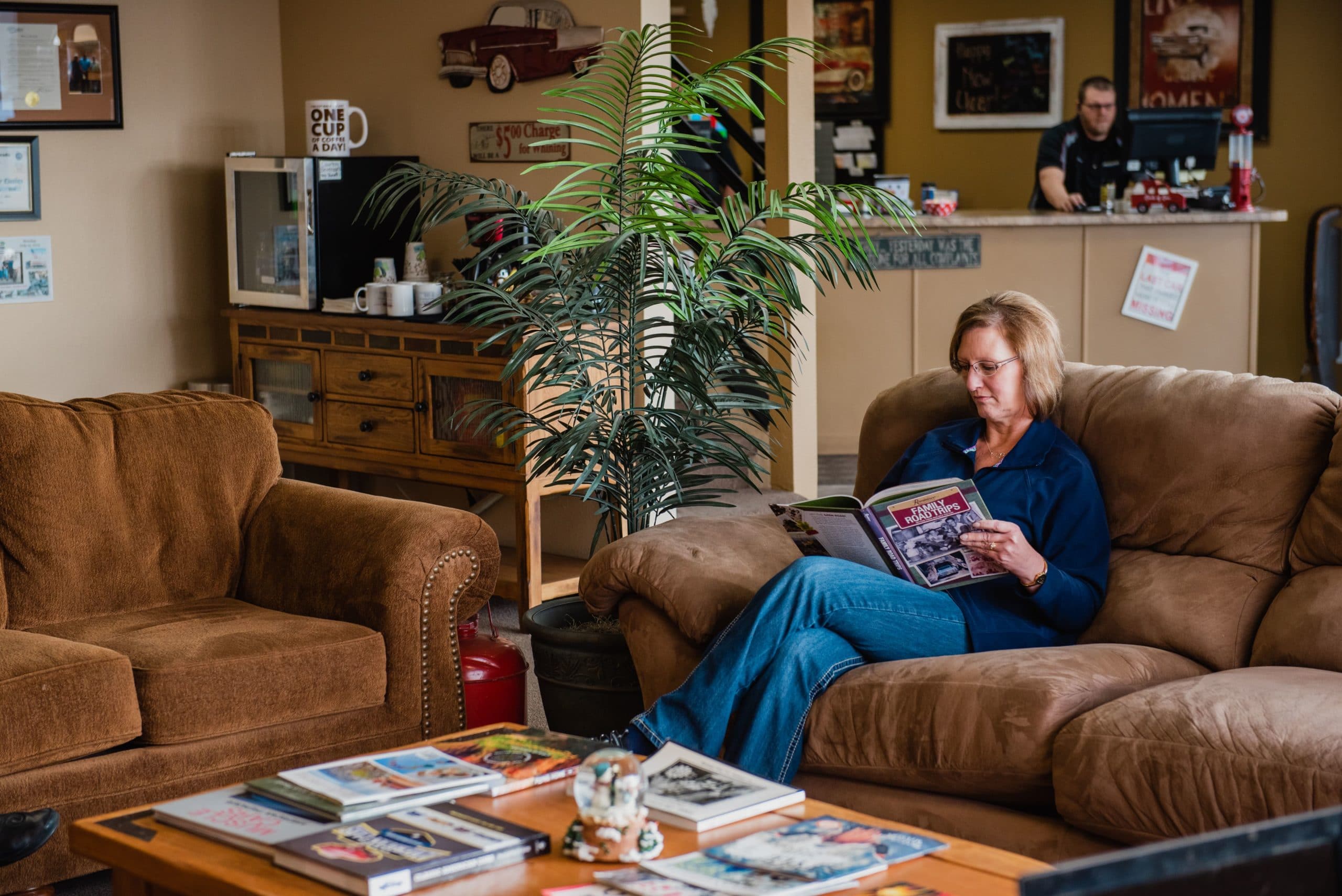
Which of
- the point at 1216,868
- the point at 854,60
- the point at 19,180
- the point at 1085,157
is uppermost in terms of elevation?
the point at 854,60

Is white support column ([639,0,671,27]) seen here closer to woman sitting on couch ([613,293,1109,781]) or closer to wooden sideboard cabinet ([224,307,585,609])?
wooden sideboard cabinet ([224,307,585,609])

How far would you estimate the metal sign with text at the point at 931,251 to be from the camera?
617 centimetres

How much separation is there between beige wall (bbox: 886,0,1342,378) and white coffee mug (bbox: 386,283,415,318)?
184 inches

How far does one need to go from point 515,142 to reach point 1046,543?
267cm

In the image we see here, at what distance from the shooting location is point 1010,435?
288cm

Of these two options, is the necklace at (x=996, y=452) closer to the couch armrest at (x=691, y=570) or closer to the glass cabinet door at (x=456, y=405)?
the couch armrest at (x=691, y=570)

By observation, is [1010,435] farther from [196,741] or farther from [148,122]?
[148,122]

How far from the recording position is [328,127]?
4.93 m

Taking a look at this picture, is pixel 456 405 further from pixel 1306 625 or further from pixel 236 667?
pixel 1306 625

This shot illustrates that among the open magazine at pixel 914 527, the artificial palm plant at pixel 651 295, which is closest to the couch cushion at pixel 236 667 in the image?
the artificial palm plant at pixel 651 295

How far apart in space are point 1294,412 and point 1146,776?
87 cm

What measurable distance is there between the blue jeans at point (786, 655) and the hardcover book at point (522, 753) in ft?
0.93

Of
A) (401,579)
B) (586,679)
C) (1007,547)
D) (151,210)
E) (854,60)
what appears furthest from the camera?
(854,60)

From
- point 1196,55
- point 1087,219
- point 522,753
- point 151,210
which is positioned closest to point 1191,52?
point 1196,55
